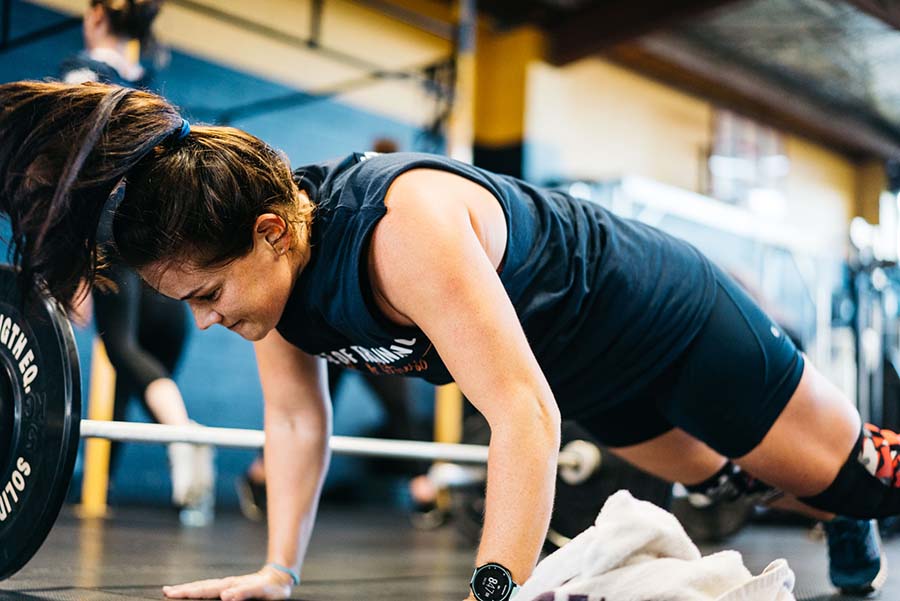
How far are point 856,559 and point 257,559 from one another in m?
1.27

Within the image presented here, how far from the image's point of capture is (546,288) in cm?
136

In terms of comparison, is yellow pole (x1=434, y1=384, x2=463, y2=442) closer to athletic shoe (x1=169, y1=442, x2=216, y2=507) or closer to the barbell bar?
athletic shoe (x1=169, y1=442, x2=216, y2=507)

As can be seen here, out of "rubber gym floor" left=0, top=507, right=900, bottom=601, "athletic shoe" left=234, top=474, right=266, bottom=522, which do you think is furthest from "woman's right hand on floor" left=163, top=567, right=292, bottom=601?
"athletic shoe" left=234, top=474, right=266, bottom=522

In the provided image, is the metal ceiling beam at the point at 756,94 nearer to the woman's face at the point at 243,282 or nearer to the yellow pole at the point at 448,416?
the yellow pole at the point at 448,416

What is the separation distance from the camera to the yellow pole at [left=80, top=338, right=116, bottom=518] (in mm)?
3703

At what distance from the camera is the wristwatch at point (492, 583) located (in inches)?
40.1

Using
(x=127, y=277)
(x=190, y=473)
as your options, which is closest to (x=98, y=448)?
(x=190, y=473)

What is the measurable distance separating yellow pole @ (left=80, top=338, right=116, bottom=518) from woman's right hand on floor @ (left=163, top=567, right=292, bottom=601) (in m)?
2.39

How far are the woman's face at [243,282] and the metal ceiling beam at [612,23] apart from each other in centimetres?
502

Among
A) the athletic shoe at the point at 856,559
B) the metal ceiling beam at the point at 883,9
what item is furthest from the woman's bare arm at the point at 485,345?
the metal ceiling beam at the point at 883,9

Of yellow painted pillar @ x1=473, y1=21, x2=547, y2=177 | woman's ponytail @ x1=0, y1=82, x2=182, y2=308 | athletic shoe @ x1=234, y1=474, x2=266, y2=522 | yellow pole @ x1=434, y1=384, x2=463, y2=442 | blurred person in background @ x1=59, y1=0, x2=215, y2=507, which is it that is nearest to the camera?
woman's ponytail @ x1=0, y1=82, x2=182, y2=308

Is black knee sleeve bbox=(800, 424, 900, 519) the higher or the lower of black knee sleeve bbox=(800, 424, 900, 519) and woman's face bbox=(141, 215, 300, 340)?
the lower

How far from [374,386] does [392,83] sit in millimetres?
2454

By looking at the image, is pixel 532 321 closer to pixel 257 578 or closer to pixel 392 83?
pixel 257 578
